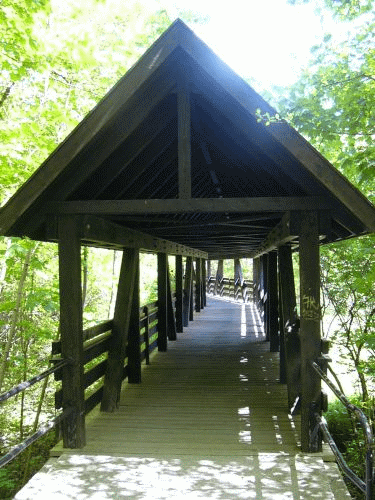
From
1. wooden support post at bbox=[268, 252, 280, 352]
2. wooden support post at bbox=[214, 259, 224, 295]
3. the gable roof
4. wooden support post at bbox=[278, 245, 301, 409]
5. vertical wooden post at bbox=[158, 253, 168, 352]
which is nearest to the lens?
the gable roof

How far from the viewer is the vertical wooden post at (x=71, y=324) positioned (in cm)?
512

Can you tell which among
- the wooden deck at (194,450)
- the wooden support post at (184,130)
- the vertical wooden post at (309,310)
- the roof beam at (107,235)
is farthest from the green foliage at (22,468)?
the wooden support post at (184,130)

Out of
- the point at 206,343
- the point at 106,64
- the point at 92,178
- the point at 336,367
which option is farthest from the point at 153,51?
the point at 336,367

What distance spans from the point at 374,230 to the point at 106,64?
9419mm

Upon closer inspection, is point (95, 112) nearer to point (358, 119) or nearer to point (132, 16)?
point (358, 119)

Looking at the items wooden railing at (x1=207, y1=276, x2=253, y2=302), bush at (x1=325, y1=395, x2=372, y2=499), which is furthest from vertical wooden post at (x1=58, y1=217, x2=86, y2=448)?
wooden railing at (x1=207, y1=276, x2=253, y2=302)

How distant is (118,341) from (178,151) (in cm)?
→ 307

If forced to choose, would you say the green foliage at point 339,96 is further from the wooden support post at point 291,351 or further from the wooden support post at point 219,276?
the wooden support post at point 219,276

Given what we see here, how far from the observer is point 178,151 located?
502cm

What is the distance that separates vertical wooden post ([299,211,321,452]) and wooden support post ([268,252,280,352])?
4.93 meters

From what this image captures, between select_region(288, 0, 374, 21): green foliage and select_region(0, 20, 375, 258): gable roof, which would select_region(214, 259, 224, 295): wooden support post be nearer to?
select_region(0, 20, 375, 258): gable roof

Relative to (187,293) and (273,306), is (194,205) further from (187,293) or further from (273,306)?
(187,293)

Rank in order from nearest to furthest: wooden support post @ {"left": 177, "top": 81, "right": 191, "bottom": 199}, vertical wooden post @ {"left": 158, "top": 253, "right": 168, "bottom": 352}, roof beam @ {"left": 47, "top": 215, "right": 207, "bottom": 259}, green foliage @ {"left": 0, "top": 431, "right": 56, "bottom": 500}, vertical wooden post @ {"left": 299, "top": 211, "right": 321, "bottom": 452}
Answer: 1. wooden support post @ {"left": 177, "top": 81, "right": 191, "bottom": 199}
2. vertical wooden post @ {"left": 299, "top": 211, "right": 321, "bottom": 452}
3. roof beam @ {"left": 47, "top": 215, "right": 207, "bottom": 259}
4. green foliage @ {"left": 0, "top": 431, "right": 56, "bottom": 500}
5. vertical wooden post @ {"left": 158, "top": 253, "right": 168, "bottom": 352}

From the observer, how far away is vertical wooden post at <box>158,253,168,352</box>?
1080 cm
